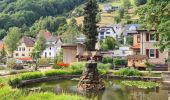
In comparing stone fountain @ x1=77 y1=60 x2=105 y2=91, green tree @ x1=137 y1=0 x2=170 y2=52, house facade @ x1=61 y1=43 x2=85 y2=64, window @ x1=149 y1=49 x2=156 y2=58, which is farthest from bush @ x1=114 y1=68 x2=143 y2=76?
green tree @ x1=137 y1=0 x2=170 y2=52

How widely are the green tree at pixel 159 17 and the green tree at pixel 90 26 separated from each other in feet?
140

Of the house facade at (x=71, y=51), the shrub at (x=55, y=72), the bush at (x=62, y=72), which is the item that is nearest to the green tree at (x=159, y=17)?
the shrub at (x=55, y=72)

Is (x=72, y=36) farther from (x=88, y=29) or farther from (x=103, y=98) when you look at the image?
(x=103, y=98)

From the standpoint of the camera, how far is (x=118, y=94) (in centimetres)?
3425

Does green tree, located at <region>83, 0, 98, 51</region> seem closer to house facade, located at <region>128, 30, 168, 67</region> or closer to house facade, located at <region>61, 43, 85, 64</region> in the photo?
house facade, located at <region>61, 43, 85, 64</region>

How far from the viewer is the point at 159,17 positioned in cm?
2617

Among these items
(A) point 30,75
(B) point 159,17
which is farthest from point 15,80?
(B) point 159,17

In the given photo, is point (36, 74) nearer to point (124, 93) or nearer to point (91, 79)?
point (91, 79)

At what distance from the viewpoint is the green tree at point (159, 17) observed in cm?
2486

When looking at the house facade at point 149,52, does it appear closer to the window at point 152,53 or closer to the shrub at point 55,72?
the window at point 152,53

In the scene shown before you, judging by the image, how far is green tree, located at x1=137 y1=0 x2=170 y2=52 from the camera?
24.9 meters

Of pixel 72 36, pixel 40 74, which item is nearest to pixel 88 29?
pixel 40 74

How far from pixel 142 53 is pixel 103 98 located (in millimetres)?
31406

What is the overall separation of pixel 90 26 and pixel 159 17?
149 ft
